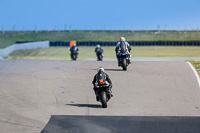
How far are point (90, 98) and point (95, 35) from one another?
52941 mm

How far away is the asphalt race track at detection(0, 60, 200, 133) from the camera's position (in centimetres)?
1291

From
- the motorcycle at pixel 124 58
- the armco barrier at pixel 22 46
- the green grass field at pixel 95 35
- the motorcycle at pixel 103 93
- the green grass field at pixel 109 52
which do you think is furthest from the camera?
the green grass field at pixel 95 35

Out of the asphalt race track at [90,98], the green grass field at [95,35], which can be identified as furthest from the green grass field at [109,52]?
the asphalt race track at [90,98]

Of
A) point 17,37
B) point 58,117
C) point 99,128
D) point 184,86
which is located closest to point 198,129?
point 99,128

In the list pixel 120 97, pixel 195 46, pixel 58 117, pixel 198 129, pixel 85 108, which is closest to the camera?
pixel 198 129

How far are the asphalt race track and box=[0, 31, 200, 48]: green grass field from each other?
4027 cm

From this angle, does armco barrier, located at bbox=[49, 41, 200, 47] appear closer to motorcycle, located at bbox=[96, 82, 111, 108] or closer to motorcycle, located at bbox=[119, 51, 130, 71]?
motorcycle, located at bbox=[119, 51, 130, 71]

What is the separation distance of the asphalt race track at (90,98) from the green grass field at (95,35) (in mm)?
40275

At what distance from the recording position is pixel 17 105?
15.7 m

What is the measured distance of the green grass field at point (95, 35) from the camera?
6662cm

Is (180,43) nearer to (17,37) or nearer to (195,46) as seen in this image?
(195,46)

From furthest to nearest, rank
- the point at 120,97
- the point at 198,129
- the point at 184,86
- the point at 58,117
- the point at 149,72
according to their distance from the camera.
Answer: the point at 149,72
the point at 184,86
the point at 120,97
the point at 58,117
the point at 198,129

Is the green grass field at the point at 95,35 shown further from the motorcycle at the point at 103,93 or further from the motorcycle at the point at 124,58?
the motorcycle at the point at 103,93

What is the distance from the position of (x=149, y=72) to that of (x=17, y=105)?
924cm
